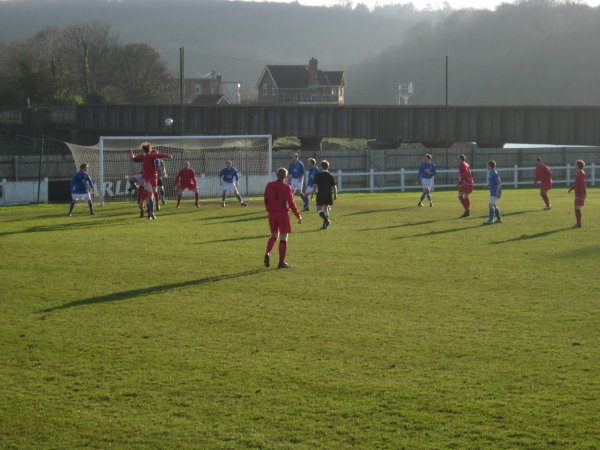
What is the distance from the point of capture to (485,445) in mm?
8672

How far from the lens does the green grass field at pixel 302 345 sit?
9.18 metres

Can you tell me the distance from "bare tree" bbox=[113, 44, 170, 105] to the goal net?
179ft

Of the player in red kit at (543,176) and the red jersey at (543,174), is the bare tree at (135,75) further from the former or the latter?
the red jersey at (543,174)

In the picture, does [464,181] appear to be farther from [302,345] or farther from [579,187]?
[302,345]

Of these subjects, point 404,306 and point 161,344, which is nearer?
point 161,344

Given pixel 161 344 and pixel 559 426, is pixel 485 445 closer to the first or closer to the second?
pixel 559 426

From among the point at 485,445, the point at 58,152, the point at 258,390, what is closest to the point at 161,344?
the point at 258,390

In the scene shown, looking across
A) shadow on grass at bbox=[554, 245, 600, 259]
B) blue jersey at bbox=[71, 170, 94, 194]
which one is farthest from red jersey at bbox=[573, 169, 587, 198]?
blue jersey at bbox=[71, 170, 94, 194]

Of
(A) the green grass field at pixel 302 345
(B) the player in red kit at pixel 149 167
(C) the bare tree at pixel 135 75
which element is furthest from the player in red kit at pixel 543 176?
(C) the bare tree at pixel 135 75

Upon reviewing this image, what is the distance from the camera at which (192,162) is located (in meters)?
50.1

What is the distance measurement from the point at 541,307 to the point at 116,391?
723cm

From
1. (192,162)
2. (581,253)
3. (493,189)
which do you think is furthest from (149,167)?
(192,162)

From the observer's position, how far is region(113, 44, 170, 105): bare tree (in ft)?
345

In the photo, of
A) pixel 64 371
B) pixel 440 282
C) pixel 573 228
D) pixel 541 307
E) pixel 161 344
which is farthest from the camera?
pixel 573 228
